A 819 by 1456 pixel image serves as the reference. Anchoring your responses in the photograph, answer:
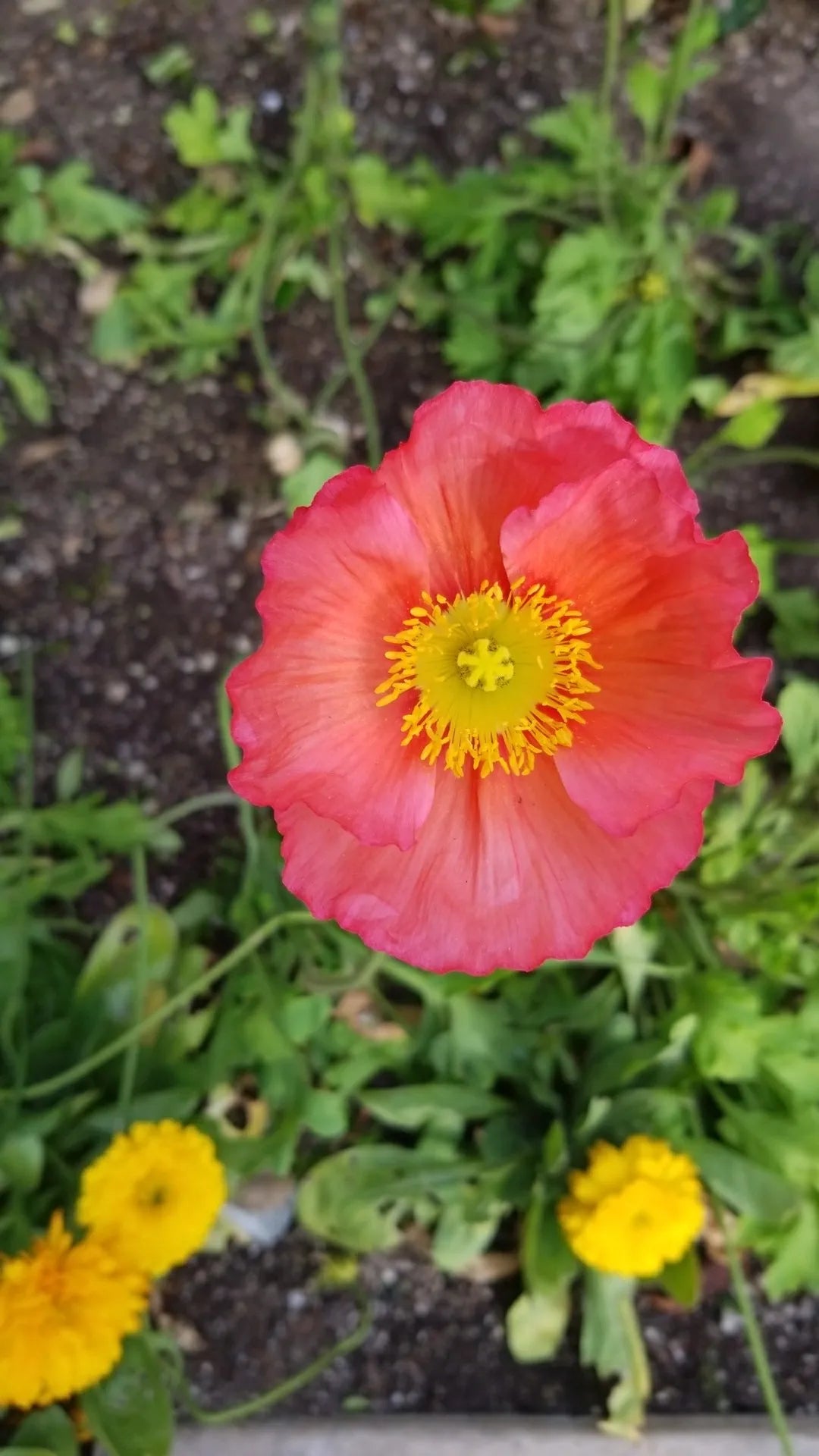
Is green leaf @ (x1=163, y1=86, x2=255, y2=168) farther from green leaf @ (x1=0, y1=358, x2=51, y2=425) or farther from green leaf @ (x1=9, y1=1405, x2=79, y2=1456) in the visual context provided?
green leaf @ (x1=9, y1=1405, x2=79, y2=1456)

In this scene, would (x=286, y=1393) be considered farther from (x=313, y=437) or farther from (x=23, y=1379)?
(x=313, y=437)

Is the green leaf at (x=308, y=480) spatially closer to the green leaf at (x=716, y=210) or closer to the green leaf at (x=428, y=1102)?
the green leaf at (x=716, y=210)

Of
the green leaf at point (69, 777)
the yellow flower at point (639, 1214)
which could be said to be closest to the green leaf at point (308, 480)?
the green leaf at point (69, 777)

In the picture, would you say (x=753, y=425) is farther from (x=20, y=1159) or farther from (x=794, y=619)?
(x=20, y=1159)

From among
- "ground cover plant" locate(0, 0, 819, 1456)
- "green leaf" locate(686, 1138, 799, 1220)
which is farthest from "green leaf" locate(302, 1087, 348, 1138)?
"green leaf" locate(686, 1138, 799, 1220)

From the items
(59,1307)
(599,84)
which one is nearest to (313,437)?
(599,84)

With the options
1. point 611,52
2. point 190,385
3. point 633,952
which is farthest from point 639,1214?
point 611,52
